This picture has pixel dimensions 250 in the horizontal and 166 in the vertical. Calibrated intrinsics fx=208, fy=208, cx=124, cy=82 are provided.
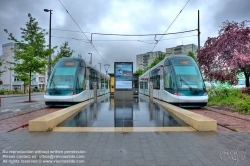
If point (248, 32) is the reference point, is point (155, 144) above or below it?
below

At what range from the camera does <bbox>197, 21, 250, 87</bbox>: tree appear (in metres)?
15.2

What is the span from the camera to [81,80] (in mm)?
14938

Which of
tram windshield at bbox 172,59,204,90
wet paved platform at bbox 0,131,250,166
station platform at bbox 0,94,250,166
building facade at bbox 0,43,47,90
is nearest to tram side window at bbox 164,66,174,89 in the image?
tram windshield at bbox 172,59,204,90

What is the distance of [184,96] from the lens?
12555mm

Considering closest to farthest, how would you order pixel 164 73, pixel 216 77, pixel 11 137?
pixel 11 137
pixel 164 73
pixel 216 77

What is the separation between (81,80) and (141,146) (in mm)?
10737

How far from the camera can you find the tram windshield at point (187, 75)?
12.9 meters

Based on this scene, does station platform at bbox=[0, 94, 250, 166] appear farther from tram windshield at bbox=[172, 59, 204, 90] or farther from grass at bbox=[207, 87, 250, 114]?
grass at bbox=[207, 87, 250, 114]

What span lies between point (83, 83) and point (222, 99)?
1036 cm

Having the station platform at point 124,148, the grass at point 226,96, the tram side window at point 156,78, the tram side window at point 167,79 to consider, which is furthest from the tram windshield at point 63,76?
the grass at point 226,96

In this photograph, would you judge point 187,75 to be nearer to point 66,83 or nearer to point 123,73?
point 123,73

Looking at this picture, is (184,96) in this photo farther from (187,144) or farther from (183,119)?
(187,144)

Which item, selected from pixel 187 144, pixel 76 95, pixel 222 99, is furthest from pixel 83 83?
pixel 187 144

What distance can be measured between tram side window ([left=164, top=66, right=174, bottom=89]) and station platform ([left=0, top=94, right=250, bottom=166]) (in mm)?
7179
